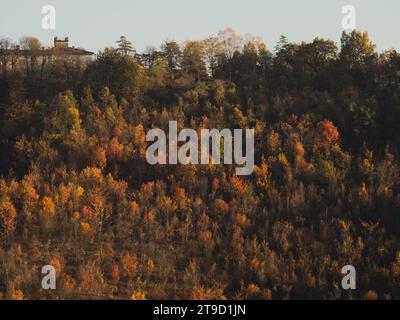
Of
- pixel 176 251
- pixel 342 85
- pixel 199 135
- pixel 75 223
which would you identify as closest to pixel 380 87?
pixel 342 85

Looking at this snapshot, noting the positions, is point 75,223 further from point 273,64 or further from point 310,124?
point 273,64

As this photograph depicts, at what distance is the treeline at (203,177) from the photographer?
32.2 meters

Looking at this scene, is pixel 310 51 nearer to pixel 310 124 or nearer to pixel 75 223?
pixel 310 124

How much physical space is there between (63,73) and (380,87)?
29.1 meters

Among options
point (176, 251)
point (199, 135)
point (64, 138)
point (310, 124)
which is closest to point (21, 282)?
point (176, 251)

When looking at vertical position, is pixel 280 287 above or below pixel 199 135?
below

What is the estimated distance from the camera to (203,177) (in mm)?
42344

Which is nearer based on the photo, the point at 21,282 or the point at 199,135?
the point at 21,282

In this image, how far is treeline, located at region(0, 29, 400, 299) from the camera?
32219 millimetres

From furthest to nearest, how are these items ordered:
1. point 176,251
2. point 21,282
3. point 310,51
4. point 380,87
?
point 310,51
point 380,87
point 176,251
point 21,282

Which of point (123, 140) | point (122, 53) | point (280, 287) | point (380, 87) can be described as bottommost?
point (280, 287)

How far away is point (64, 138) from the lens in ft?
149

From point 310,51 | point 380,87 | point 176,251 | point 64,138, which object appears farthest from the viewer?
point 310,51

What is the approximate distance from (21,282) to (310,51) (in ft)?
114
